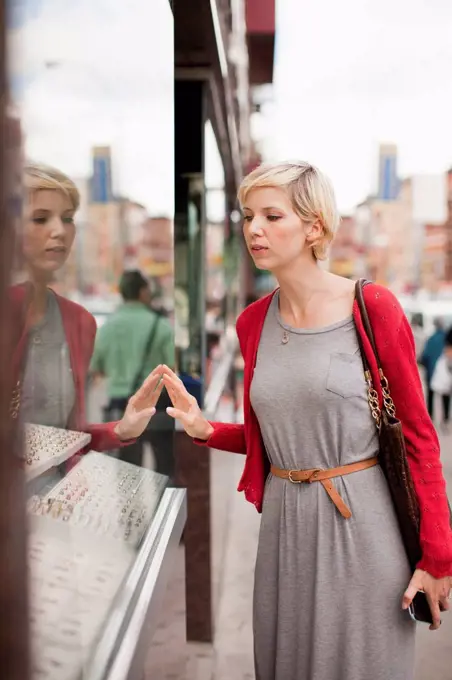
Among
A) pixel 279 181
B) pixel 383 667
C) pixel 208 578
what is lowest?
pixel 208 578

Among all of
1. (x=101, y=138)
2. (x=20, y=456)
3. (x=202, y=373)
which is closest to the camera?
(x=20, y=456)

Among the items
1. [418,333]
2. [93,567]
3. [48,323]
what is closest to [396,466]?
[93,567]

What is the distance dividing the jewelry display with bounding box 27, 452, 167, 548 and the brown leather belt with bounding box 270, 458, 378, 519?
14.7 inches

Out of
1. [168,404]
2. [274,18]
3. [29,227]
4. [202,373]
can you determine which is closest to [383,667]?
[168,404]

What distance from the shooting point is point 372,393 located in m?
1.61

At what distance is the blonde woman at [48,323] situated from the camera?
0.61 meters

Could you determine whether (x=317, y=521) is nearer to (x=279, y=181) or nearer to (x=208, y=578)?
(x=279, y=181)

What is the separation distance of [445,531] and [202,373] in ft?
A: 7.53

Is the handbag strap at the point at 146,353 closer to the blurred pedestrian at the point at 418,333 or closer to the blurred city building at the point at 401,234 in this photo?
the blurred pedestrian at the point at 418,333

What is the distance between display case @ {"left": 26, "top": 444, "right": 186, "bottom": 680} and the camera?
0.78m

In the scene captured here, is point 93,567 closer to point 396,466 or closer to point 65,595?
point 65,595

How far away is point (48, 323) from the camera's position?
812mm

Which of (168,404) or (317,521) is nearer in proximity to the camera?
(317,521)

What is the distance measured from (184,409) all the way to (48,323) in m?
1.07
